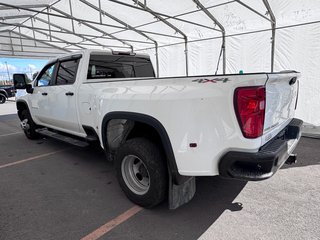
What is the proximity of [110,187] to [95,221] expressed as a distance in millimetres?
829

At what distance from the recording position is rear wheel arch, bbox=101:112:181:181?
93.0 inches

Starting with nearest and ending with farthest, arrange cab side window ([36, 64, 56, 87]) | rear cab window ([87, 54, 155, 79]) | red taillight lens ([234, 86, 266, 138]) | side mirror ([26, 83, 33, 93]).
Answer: red taillight lens ([234, 86, 266, 138]) < rear cab window ([87, 54, 155, 79]) < cab side window ([36, 64, 56, 87]) < side mirror ([26, 83, 33, 93])

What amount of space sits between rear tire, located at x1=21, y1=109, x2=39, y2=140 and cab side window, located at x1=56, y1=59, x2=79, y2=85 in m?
2.00

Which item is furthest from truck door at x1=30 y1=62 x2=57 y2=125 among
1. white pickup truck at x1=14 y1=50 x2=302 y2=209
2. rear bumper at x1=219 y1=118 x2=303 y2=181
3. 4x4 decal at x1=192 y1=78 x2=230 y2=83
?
rear bumper at x1=219 y1=118 x2=303 y2=181

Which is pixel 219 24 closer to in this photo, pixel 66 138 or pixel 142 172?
pixel 66 138

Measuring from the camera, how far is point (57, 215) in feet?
9.10

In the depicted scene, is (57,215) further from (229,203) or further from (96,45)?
(96,45)

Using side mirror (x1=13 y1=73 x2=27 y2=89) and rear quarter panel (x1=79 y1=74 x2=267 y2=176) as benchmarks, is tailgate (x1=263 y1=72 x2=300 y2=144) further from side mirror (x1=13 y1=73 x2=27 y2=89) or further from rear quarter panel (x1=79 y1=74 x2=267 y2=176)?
side mirror (x1=13 y1=73 x2=27 y2=89)

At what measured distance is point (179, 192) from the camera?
2572 millimetres

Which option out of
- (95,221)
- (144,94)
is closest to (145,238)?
(95,221)

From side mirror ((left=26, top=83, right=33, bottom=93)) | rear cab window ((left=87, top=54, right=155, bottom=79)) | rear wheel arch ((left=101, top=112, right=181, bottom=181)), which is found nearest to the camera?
rear wheel arch ((left=101, top=112, right=181, bottom=181))

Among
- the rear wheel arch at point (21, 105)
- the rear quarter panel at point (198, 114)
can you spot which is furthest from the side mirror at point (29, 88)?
the rear quarter panel at point (198, 114)

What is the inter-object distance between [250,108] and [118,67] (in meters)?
2.88

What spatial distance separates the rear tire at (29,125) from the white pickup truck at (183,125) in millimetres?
2565
